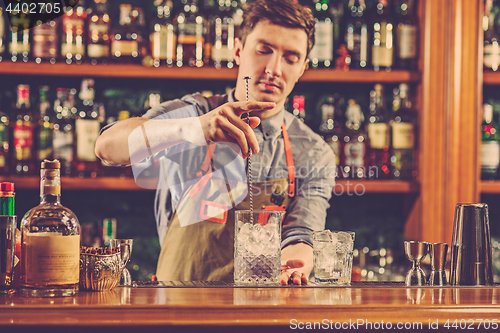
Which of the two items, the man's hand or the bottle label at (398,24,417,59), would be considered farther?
the bottle label at (398,24,417,59)

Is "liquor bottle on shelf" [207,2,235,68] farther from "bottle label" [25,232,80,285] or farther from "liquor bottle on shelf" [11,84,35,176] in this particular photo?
"bottle label" [25,232,80,285]

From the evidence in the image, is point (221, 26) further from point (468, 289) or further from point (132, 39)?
point (468, 289)

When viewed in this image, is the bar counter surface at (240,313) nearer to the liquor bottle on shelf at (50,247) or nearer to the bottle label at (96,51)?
the liquor bottle on shelf at (50,247)

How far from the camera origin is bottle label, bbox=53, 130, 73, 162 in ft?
6.54

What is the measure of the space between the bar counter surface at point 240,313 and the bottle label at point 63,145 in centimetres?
123

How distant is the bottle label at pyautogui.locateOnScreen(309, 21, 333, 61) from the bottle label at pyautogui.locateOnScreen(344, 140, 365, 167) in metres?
0.38

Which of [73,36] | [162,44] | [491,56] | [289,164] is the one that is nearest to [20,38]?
[73,36]

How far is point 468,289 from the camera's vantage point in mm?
A: 999

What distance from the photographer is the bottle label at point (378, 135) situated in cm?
205

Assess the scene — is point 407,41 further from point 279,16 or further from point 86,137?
point 86,137

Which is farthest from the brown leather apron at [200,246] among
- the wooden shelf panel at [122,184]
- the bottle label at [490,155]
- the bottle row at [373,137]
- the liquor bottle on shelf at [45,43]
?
the bottle label at [490,155]

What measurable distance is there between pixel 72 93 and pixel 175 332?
1.52 metres

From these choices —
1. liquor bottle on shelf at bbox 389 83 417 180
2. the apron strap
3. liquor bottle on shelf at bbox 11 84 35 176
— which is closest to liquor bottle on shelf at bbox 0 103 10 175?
liquor bottle on shelf at bbox 11 84 35 176

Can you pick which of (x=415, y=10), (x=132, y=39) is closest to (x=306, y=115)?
(x=415, y=10)
